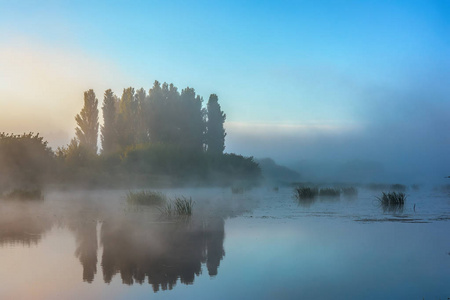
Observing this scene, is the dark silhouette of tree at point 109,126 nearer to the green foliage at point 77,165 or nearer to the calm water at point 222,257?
the green foliage at point 77,165

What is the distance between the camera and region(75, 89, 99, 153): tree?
54.2 metres

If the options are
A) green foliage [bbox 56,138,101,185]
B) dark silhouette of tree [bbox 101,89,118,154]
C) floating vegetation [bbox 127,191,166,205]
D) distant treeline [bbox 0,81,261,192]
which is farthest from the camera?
dark silhouette of tree [bbox 101,89,118,154]

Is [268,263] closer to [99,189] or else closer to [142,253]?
[142,253]

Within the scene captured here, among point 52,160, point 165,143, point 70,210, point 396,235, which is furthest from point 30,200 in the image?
point 165,143

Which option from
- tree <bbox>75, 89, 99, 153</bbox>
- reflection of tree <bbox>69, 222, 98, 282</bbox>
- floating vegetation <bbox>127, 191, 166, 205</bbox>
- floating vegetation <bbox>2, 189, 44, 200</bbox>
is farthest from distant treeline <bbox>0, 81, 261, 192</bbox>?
reflection of tree <bbox>69, 222, 98, 282</bbox>

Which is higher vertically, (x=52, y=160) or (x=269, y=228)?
(x=52, y=160)

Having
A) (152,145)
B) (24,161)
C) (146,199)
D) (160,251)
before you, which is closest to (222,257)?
(160,251)

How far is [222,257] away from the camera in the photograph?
1105cm

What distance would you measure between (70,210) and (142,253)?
11.7m

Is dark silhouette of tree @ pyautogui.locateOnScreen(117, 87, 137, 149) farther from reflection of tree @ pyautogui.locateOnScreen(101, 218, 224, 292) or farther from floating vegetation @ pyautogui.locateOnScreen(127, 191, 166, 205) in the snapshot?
reflection of tree @ pyautogui.locateOnScreen(101, 218, 224, 292)

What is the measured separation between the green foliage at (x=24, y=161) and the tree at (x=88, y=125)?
16128 mm

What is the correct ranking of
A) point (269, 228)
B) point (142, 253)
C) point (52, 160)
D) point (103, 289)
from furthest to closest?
1. point (52, 160)
2. point (269, 228)
3. point (142, 253)
4. point (103, 289)

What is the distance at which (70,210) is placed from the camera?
21938 millimetres

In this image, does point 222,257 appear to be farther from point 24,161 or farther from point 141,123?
point 141,123
